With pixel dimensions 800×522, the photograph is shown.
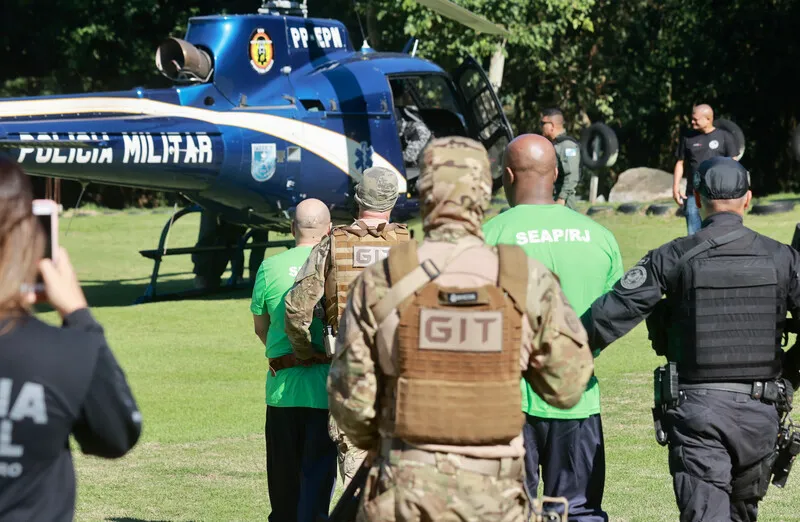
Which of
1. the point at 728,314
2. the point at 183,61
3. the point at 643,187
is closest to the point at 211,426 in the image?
the point at 728,314

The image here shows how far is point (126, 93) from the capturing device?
13477 mm

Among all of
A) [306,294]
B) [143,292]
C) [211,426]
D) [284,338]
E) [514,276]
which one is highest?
[514,276]

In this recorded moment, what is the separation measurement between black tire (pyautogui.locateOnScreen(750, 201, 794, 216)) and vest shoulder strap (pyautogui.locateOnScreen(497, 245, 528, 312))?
57.5 ft

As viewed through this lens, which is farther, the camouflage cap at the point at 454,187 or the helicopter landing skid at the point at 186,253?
the helicopter landing skid at the point at 186,253

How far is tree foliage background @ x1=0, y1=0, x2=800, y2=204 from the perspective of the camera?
1275 inches

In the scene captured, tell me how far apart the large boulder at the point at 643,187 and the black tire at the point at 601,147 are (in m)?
8.75

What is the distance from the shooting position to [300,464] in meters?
5.96

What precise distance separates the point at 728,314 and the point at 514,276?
69.6 inches

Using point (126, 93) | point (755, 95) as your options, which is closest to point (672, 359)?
point (126, 93)

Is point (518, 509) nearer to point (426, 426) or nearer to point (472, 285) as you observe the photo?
point (426, 426)

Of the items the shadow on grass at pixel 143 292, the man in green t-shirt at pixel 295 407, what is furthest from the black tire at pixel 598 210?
the man in green t-shirt at pixel 295 407

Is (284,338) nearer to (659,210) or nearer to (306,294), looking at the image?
(306,294)

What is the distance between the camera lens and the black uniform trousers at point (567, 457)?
5.07m

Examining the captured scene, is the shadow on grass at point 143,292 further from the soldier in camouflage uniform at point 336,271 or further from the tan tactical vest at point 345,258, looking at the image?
the tan tactical vest at point 345,258
